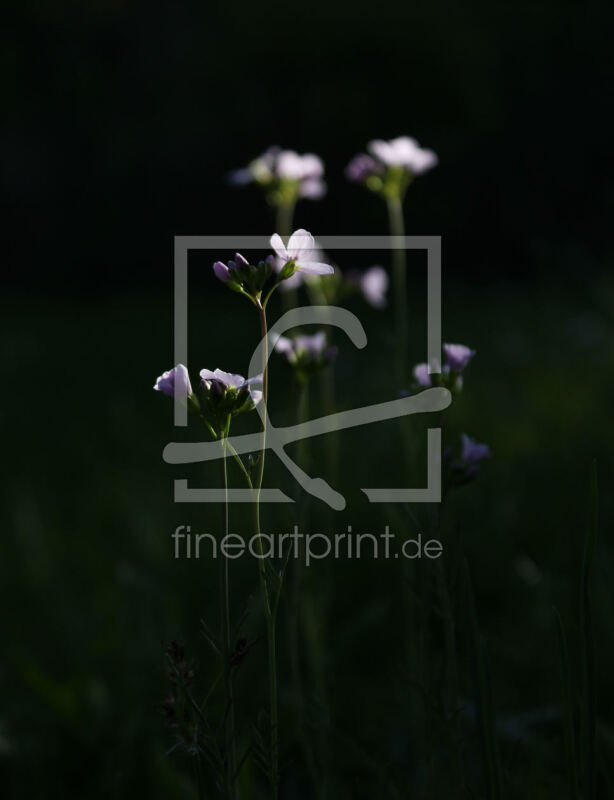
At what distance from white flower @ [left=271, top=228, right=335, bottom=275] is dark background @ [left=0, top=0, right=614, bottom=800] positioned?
294mm

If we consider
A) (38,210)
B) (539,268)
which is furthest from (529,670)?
(38,210)

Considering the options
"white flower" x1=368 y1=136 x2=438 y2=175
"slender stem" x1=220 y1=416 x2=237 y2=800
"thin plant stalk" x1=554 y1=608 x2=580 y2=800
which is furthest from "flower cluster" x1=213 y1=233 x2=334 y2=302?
"white flower" x1=368 y1=136 x2=438 y2=175

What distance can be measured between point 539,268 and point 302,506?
4.53 metres

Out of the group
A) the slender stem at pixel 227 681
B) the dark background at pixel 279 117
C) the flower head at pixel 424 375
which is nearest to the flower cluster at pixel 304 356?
the flower head at pixel 424 375

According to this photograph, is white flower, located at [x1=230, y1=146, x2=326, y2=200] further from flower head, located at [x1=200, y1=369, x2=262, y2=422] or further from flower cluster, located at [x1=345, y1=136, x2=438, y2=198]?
flower head, located at [x1=200, y1=369, x2=262, y2=422]

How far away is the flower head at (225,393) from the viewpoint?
789mm

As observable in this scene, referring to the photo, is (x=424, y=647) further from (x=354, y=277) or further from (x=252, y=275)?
(x=354, y=277)

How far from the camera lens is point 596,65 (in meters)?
6.79

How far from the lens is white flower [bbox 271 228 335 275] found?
→ 77 cm

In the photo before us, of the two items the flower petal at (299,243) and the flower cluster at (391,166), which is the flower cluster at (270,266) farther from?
the flower cluster at (391,166)

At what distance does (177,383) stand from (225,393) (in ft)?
0.18

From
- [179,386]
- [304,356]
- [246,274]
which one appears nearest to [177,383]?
[179,386]

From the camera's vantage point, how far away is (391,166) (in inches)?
57.0

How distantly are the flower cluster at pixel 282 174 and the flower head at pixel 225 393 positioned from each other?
2.47ft
